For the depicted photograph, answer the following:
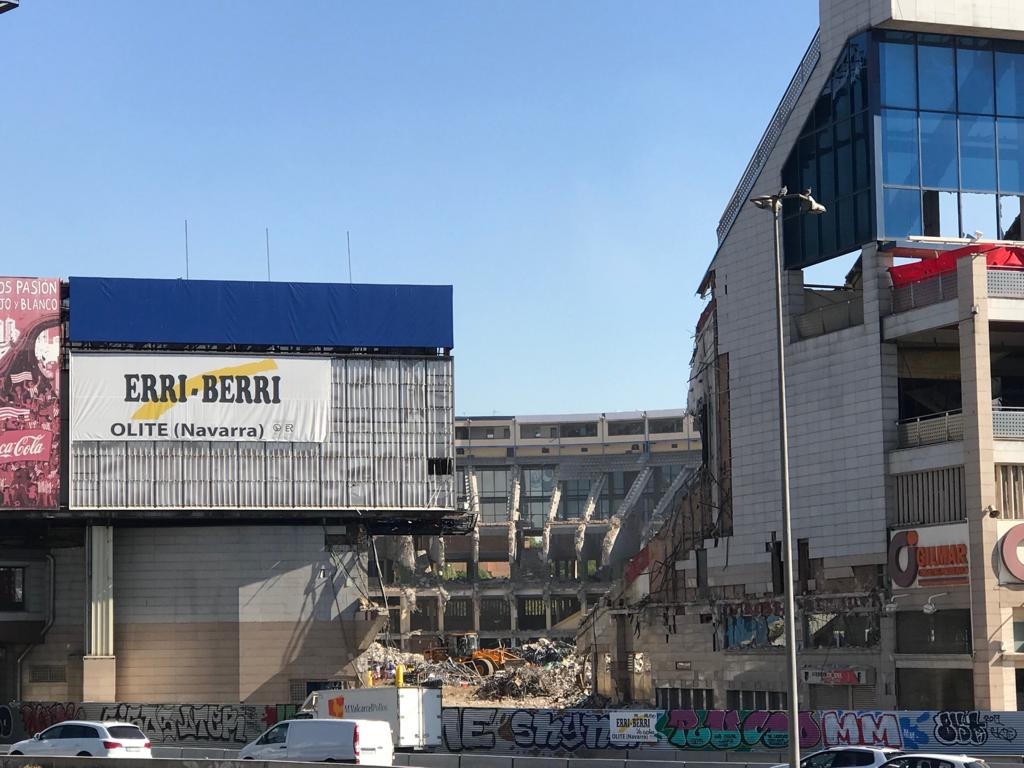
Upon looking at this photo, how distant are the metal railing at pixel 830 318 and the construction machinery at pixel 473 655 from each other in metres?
51.5

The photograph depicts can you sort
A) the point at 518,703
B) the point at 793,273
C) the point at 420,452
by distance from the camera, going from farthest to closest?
1. the point at 518,703
2. the point at 420,452
3. the point at 793,273

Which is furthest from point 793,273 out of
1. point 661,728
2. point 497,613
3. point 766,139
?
point 497,613

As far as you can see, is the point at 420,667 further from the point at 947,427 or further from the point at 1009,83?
the point at 1009,83

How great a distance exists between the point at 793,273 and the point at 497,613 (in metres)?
92.6

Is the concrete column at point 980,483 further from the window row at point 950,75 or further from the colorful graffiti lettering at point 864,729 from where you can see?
the window row at point 950,75

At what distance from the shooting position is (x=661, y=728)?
53844 mm

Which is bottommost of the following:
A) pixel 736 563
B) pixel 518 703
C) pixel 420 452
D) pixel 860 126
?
Answer: pixel 518 703

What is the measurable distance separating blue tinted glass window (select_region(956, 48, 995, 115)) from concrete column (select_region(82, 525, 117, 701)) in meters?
48.5

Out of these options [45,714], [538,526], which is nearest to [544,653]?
[538,526]

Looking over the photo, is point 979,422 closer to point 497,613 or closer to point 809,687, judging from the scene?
point 809,687

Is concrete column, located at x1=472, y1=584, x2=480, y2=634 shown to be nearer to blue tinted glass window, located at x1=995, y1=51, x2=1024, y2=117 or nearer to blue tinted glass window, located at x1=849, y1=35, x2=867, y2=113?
blue tinted glass window, located at x1=849, y1=35, x2=867, y2=113

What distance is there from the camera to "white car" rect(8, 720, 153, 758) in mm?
50469

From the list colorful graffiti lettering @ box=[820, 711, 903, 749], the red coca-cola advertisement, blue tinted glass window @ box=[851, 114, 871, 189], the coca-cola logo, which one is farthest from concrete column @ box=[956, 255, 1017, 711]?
the coca-cola logo

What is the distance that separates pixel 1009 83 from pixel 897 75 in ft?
19.0
